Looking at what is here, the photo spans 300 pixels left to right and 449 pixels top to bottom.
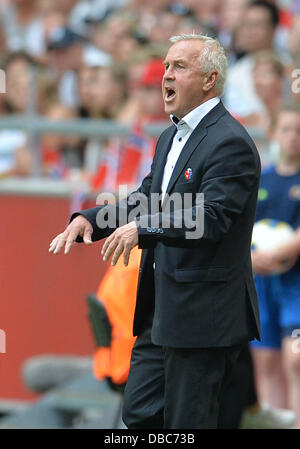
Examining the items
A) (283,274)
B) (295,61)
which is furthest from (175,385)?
(295,61)

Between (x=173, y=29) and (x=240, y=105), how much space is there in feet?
5.16

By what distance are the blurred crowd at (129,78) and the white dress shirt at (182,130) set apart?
240 centimetres

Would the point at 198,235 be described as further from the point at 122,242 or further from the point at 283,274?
the point at 283,274

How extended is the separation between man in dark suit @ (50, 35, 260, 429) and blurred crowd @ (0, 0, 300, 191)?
246 centimetres

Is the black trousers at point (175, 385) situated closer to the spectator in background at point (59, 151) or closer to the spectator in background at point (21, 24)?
the spectator in background at point (59, 151)

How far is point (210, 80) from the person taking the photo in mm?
3736

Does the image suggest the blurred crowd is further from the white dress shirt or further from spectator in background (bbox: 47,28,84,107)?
the white dress shirt

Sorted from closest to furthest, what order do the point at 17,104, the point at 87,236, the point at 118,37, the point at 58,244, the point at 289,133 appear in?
the point at 58,244 < the point at 87,236 < the point at 289,133 < the point at 17,104 < the point at 118,37

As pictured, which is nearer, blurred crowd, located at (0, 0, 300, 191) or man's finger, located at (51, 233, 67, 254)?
man's finger, located at (51, 233, 67, 254)

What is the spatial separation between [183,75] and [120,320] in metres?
2.04

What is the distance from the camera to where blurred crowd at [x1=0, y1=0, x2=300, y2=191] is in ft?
22.8

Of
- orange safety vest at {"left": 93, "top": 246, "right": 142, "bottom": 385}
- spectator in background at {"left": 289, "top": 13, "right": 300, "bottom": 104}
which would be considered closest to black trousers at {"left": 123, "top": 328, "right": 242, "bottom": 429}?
orange safety vest at {"left": 93, "top": 246, "right": 142, "bottom": 385}

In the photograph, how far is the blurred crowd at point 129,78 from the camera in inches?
274

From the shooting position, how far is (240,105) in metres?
7.41
